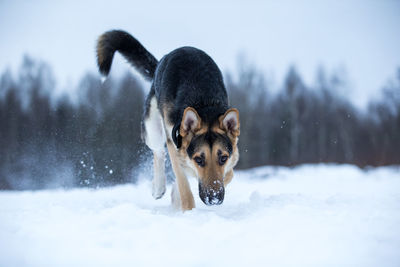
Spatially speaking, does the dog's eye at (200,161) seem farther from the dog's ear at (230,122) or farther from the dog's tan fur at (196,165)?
the dog's ear at (230,122)

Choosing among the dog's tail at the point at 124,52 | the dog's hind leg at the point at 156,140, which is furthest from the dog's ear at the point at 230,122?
the dog's tail at the point at 124,52

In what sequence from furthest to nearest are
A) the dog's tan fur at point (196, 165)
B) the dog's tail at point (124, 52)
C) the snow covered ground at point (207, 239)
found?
the dog's tail at point (124, 52), the dog's tan fur at point (196, 165), the snow covered ground at point (207, 239)

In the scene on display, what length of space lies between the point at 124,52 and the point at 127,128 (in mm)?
10490

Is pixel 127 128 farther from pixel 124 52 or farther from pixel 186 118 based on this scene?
pixel 186 118

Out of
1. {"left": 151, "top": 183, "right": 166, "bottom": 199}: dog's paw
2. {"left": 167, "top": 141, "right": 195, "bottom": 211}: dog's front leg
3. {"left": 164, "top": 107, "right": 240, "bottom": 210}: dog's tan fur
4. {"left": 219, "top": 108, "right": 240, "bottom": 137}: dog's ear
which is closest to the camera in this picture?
{"left": 164, "top": 107, "right": 240, "bottom": 210}: dog's tan fur

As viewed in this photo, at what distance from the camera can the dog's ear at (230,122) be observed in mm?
3623

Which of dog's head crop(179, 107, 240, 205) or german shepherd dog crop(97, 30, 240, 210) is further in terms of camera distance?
german shepherd dog crop(97, 30, 240, 210)

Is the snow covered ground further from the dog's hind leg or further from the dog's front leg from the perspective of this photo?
the dog's hind leg

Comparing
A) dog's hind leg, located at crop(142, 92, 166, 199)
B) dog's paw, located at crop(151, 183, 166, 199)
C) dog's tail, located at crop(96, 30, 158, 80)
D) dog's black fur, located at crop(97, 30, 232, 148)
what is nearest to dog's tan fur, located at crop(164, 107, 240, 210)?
dog's black fur, located at crop(97, 30, 232, 148)

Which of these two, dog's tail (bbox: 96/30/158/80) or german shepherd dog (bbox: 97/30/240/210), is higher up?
dog's tail (bbox: 96/30/158/80)

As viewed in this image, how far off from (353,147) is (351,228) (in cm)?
2407

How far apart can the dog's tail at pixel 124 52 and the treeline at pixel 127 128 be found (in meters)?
0.46

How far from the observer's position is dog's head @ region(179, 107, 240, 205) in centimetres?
318

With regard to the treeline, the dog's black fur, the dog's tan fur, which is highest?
the dog's black fur
